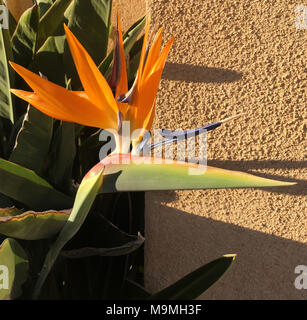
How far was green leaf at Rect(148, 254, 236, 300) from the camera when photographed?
0.82 m

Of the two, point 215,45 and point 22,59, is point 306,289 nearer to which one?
point 215,45

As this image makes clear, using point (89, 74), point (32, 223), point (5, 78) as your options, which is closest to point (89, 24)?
point (5, 78)

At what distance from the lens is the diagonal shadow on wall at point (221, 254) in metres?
0.92

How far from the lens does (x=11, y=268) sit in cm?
69

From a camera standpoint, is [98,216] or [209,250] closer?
[98,216]

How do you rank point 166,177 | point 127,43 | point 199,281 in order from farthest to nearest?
point 127,43 < point 199,281 < point 166,177

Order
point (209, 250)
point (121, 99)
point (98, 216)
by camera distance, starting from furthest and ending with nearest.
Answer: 1. point (209, 250)
2. point (98, 216)
3. point (121, 99)

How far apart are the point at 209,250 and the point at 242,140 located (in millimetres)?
229

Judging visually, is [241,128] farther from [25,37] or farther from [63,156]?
[25,37]

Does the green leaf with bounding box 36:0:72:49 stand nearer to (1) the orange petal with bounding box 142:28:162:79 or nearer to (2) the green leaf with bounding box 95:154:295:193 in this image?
(1) the orange petal with bounding box 142:28:162:79

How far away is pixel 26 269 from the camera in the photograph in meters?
0.71

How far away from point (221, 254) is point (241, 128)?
251 millimetres

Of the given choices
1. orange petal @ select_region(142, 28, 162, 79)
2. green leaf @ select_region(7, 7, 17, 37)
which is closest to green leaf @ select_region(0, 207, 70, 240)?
orange petal @ select_region(142, 28, 162, 79)
